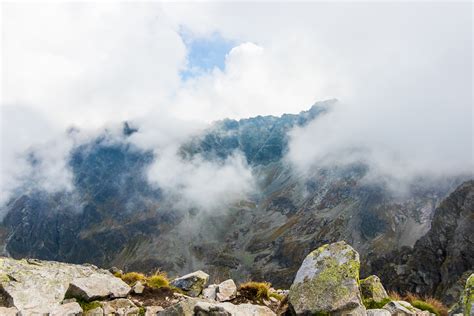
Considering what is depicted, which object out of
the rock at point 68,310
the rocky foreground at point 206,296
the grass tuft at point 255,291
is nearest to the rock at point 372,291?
the rocky foreground at point 206,296

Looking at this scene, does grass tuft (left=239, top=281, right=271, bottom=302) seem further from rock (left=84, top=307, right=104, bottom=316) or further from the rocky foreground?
rock (left=84, top=307, right=104, bottom=316)

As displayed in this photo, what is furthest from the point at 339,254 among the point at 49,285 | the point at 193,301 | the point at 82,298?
the point at 49,285

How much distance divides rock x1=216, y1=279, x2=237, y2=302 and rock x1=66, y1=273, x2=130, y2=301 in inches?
162

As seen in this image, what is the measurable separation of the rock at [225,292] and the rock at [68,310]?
20.4 feet

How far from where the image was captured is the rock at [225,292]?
59.3 feet

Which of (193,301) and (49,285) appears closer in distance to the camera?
(193,301)

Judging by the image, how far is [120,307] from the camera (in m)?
15.5

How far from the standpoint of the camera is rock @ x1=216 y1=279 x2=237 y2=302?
1806cm

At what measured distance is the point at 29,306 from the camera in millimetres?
14906

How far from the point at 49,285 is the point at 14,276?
1448 millimetres

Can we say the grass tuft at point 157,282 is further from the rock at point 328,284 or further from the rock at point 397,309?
the rock at point 397,309

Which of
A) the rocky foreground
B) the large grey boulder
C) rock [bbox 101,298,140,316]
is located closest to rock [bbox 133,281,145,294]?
the rocky foreground

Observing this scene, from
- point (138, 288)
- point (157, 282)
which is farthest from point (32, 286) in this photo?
point (157, 282)

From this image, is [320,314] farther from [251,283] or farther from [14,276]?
[14,276]
